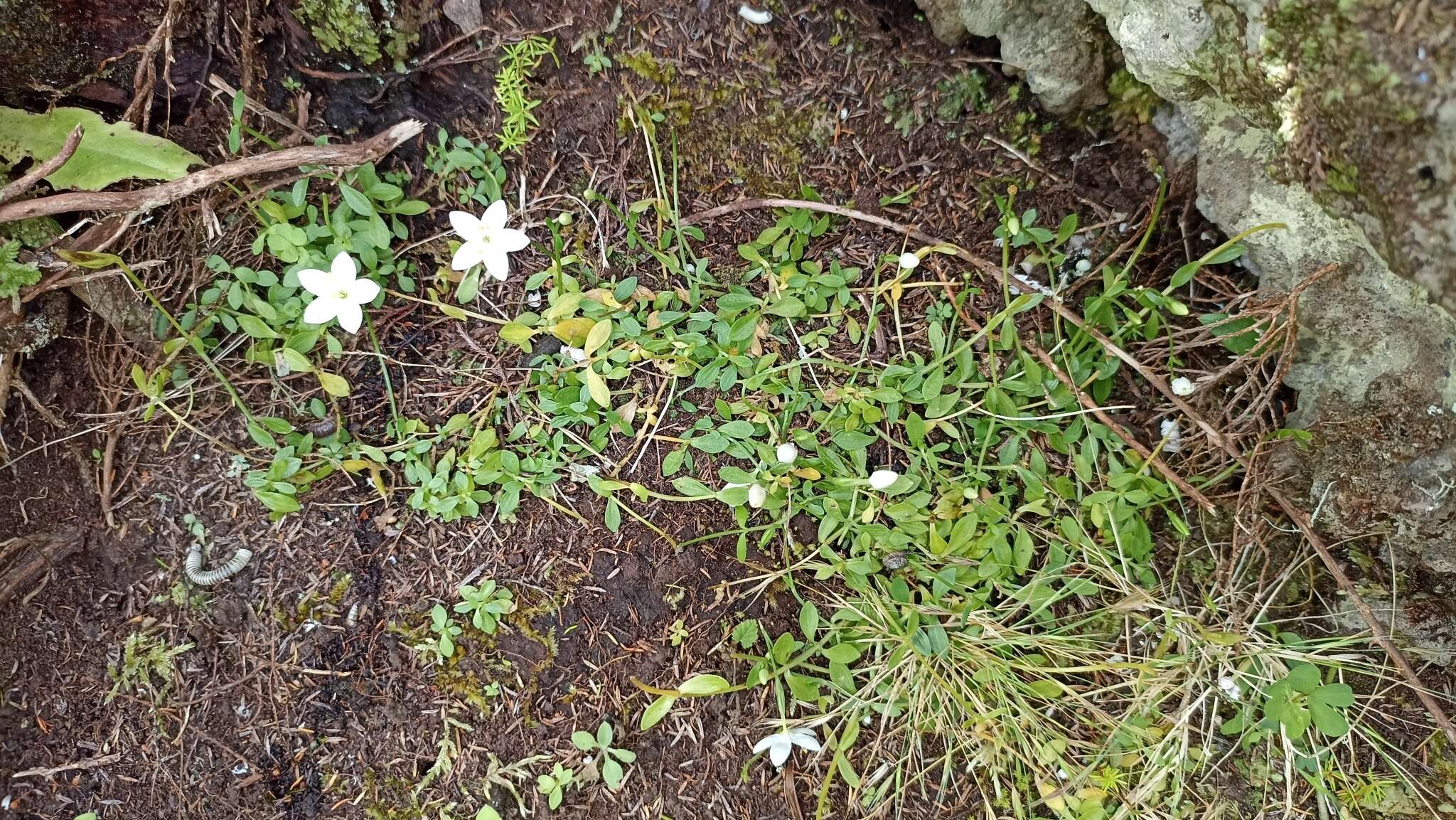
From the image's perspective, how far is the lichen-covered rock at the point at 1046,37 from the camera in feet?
6.89

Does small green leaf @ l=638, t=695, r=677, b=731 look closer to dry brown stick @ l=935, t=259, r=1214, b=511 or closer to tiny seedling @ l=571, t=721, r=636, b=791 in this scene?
tiny seedling @ l=571, t=721, r=636, b=791

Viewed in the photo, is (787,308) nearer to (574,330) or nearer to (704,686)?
(574,330)

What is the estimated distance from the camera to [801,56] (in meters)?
2.32

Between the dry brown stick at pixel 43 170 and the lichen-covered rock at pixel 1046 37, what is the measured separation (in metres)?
2.33

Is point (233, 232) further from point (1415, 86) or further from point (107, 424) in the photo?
point (1415, 86)

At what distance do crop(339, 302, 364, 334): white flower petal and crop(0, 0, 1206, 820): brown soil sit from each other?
0.23 metres

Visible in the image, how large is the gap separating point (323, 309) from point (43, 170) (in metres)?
0.77

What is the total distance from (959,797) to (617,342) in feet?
5.56

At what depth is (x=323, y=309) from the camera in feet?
6.83

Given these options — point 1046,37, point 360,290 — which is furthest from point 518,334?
point 1046,37

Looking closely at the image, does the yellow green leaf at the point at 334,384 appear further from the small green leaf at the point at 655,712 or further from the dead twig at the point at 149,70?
the small green leaf at the point at 655,712

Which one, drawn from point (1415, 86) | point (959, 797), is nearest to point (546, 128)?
point (1415, 86)

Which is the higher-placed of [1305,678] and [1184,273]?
[1184,273]

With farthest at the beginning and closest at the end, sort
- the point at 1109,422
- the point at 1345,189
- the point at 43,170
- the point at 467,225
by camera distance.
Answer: the point at 1109,422 < the point at 467,225 < the point at 43,170 < the point at 1345,189
